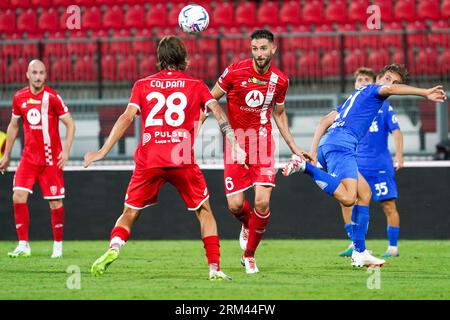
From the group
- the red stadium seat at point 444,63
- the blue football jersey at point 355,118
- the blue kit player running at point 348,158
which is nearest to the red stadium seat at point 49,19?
the red stadium seat at point 444,63

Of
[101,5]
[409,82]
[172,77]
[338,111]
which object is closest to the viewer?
[172,77]

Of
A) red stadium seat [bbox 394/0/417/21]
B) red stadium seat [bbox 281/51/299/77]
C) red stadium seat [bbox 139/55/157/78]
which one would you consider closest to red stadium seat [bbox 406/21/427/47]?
red stadium seat [bbox 281/51/299/77]

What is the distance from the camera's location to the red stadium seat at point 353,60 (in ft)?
53.2

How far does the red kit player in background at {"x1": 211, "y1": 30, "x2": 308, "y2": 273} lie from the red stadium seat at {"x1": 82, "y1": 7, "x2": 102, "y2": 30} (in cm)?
1083

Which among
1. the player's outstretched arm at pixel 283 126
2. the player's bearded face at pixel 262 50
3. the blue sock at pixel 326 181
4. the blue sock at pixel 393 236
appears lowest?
the blue sock at pixel 393 236

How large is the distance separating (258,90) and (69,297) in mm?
3127

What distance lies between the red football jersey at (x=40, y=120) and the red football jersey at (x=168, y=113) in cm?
360

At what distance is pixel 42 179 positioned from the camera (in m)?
11.7

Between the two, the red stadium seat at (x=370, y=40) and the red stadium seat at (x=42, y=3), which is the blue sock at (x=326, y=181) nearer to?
the red stadium seat at (x=370, y=40)

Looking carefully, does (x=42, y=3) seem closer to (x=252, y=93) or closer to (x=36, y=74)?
(x=36, y=74)

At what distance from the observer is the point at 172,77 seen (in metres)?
8.26

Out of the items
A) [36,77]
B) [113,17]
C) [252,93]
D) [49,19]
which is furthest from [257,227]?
[49,19]
